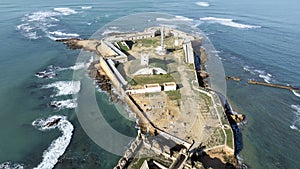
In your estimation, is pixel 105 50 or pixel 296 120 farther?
pixel 105 50

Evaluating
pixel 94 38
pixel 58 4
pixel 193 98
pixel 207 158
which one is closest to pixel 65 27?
pixel 94 38

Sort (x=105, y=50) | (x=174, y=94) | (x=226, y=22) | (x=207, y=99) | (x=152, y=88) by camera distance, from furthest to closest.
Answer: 1. (x=226, y=22)
2. (x=105, y=50)
3. (x=152, y=88)
4. (x=174, y=94)
5. (x=207, y=99)

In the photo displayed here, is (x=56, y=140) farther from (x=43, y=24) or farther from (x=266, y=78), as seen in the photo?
(x=43, y=24)

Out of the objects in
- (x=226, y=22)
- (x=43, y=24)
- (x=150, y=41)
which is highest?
(x=226, y=22)

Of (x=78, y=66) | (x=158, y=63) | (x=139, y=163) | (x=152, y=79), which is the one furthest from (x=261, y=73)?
(x=78, y=66)

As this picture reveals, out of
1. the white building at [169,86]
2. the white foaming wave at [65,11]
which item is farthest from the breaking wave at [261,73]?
the white foaming wave at [65,11]

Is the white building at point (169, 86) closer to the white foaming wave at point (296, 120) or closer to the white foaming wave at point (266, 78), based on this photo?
the white foaming wave at point (296, 120)

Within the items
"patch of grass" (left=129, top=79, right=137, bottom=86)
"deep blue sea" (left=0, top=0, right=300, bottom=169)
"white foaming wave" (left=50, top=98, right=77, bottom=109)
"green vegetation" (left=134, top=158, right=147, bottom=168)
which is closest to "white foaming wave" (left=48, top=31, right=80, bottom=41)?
"deep blue sea" (left=0, top=0, right=300, bottom=169)

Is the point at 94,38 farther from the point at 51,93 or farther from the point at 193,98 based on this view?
the point at 193,98
